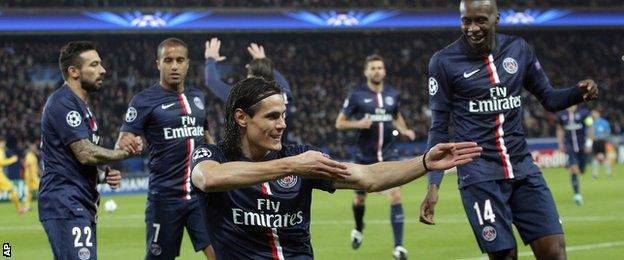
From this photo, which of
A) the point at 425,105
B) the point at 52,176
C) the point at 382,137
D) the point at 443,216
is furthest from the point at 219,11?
the point at 52,176

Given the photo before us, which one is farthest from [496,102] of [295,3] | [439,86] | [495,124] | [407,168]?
[295,3]

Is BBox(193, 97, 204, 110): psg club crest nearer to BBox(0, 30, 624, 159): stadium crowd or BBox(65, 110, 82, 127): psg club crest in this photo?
BBox(65, 110, 82, 127): psg club crest

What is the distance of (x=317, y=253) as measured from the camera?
15.2 metres

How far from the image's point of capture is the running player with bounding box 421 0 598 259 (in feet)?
28.1

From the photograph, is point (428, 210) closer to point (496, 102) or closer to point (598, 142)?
point (496, 102)

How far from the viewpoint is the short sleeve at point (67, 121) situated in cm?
859

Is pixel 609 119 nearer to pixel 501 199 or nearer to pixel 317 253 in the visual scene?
pixel 317 253

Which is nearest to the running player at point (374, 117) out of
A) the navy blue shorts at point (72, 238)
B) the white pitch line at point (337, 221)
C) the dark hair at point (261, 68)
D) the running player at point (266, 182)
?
the white pitch line at point (337, 221)

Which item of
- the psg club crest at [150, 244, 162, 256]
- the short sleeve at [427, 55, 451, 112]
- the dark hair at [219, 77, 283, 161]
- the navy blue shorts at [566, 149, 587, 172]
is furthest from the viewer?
the navy blue shorts at [566, 149, 587, 172]

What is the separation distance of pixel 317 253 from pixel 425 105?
30.8 metres

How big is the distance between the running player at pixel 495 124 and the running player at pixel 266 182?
7.49 feet

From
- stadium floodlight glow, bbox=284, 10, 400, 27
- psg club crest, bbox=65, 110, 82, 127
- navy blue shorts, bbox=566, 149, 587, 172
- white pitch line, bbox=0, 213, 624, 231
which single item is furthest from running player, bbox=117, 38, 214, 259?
stadium floodlight glow, bbox=284, 10, 400, 27

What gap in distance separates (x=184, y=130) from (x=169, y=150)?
23 cm

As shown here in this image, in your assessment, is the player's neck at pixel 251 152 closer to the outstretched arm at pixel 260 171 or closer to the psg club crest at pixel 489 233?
the outstretched arm at pixel 260 171
